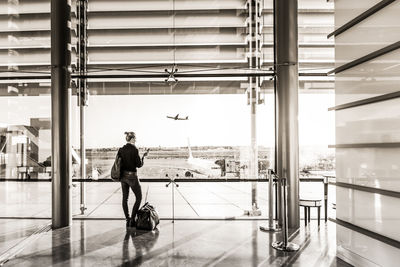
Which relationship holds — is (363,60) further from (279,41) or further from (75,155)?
(75,155)

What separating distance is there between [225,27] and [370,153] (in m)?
4.75

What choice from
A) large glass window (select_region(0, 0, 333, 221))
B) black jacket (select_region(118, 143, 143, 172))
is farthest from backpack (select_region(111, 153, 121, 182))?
large glass window (select_region(0, 0, 333, 221))

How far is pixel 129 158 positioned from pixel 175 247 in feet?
6.30

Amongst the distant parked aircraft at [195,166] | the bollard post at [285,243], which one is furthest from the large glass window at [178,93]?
the bollard post at [285,243]

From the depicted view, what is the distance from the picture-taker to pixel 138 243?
5.07 metres

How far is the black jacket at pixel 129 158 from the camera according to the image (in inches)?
235

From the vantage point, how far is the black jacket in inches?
235

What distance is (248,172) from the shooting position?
7.20 meters

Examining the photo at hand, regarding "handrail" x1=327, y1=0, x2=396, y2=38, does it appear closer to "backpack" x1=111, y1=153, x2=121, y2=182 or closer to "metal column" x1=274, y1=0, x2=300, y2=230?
"metal column" x1=274, y1=0, x2=300, y2=230

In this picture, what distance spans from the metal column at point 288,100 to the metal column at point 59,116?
13.6ft

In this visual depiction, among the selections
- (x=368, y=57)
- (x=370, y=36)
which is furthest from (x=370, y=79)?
(x=370, y=36)

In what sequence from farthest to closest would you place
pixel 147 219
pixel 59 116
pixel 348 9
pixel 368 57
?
pixel 59 116, pixel 147 219, pixel 348 9, pixel 368 57

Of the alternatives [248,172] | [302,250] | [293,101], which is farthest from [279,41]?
[302,250]

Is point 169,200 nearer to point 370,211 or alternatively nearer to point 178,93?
point 178,93
